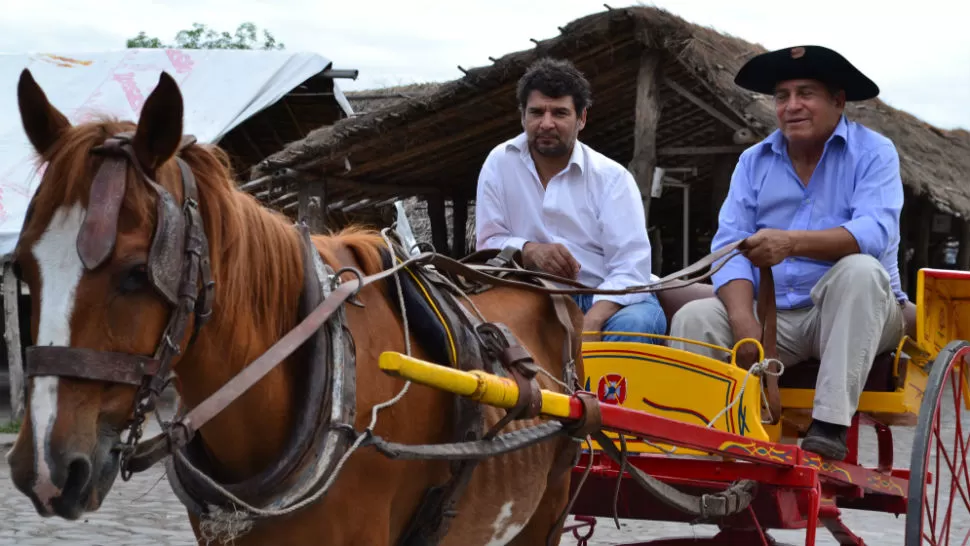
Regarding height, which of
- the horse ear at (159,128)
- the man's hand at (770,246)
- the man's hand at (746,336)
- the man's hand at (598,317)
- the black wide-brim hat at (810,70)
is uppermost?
the black wide-brim hat at (810,70)

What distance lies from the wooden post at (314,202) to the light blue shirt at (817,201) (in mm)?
8066

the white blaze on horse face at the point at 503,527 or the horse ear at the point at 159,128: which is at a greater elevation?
the horse ear at the point at 159,128

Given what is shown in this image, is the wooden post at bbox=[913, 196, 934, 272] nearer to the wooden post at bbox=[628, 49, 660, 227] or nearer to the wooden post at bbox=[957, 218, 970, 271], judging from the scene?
the wooden post at bbox=[957, 218, 970, 271]

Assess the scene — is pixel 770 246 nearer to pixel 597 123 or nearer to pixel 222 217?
pixel 222 217

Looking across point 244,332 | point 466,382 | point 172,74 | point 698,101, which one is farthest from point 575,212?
point 172,74

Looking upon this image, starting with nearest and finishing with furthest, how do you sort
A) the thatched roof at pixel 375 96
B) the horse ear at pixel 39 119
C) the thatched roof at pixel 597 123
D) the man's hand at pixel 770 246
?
1. the horse ear at pixel 39 119
2. the man's hand at pixel 770 246
3. the thatched roof at pixel 597 123
4. the thatched roof at pixel 375 96

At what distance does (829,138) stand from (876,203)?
352mm

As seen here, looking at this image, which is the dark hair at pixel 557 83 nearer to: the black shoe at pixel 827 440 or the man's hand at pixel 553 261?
the man's hand at pixel 553 261

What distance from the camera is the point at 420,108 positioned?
11.2 meters

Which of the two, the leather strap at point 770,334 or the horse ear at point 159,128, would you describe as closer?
the horse ear at point 159,128

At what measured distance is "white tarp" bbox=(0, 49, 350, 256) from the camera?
11.9 metres

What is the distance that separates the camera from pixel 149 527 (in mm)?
6289

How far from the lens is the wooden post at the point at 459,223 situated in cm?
1484

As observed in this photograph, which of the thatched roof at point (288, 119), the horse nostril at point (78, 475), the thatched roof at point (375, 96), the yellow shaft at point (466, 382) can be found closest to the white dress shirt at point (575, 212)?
the yellow shaft at point (466, 382)
